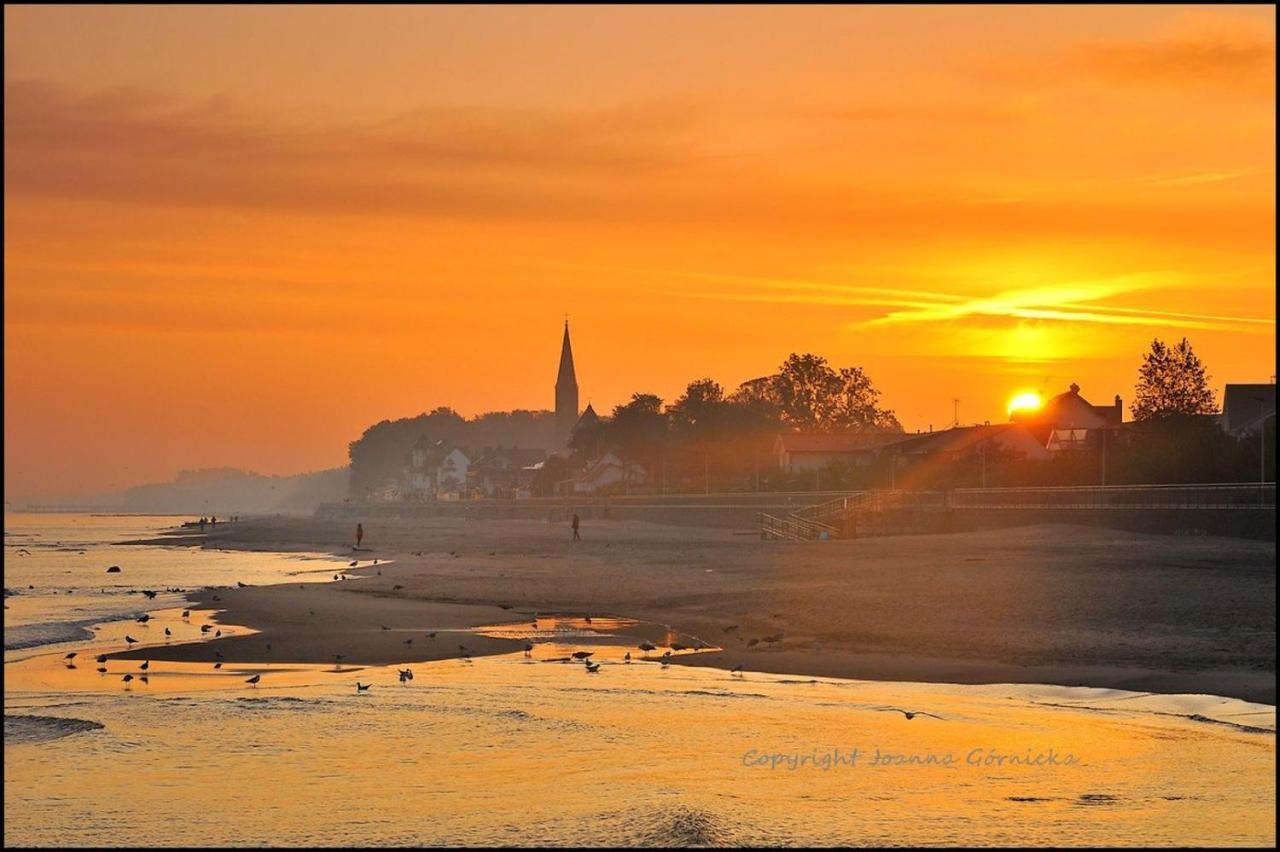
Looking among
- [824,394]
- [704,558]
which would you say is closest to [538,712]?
[704,558]

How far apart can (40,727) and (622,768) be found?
8360mm

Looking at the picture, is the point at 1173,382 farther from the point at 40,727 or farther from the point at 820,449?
the point at 40,727

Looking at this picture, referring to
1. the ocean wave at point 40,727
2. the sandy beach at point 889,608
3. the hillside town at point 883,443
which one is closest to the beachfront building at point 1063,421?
the hillside town at point 883,443

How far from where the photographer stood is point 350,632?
105 feet

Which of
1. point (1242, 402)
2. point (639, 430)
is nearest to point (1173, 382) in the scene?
point (1242, 402)

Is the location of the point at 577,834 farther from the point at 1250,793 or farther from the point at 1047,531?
the point at 1047,531

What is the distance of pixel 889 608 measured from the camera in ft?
105

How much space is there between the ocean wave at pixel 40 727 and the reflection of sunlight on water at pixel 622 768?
0.35 meters

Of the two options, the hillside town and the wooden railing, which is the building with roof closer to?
the hillside town

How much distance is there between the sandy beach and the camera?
2412cm

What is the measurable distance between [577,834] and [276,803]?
3.50 metres

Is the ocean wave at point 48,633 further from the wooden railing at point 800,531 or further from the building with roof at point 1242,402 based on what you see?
the building with roof at point 1242,402

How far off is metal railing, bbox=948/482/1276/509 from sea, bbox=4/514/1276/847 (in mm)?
36170

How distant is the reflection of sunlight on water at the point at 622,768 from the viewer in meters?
13.2
